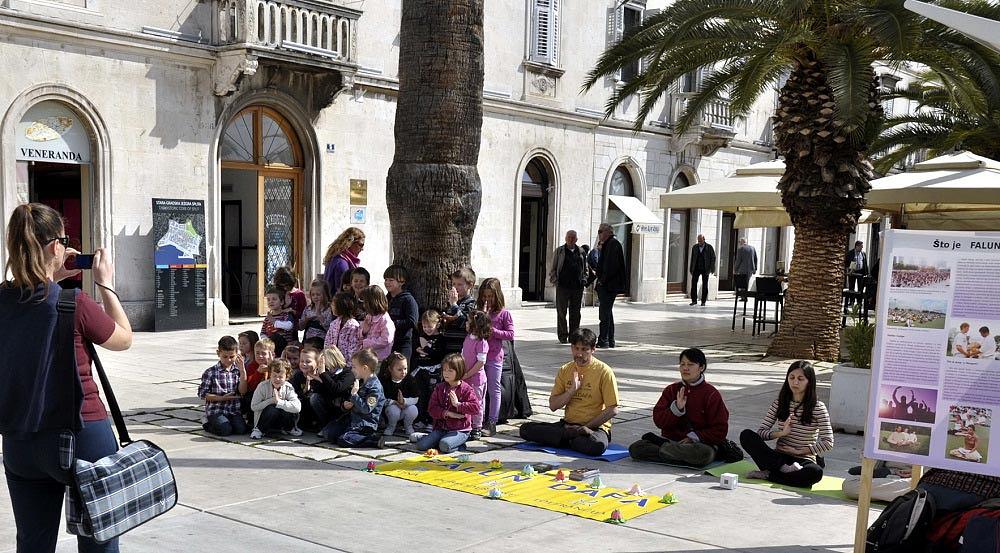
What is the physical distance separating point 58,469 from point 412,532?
235cm

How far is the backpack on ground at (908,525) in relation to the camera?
465cm

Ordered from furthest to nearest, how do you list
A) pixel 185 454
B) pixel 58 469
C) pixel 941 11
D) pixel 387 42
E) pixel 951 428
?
pixel 387 42
pixel 185 454
pixel 941 11
pixel 951 428
pixel 58 469

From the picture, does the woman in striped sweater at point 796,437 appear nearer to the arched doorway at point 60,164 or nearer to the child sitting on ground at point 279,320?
the child sitting on ground at point 279,320

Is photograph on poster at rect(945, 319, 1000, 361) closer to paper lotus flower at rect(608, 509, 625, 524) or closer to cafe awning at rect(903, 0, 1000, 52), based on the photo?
cafe awning at rect(903, 0, 1000, 52)

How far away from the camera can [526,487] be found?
21.2ft

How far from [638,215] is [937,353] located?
19.6 m

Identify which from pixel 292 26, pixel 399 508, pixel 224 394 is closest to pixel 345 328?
pixel 224 394

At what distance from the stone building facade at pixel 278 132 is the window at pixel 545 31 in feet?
0.15

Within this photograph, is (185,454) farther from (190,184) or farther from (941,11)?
(190,184)

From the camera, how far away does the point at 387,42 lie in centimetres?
1861

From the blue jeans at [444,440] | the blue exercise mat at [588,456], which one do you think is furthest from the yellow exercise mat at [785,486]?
the blue jeans at [444,440]

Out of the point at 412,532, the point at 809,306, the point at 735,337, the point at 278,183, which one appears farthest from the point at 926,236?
the point at 278,183

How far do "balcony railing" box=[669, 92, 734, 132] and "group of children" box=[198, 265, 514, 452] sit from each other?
18.0 metres

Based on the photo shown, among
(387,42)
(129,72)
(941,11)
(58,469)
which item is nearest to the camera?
(58,469)
